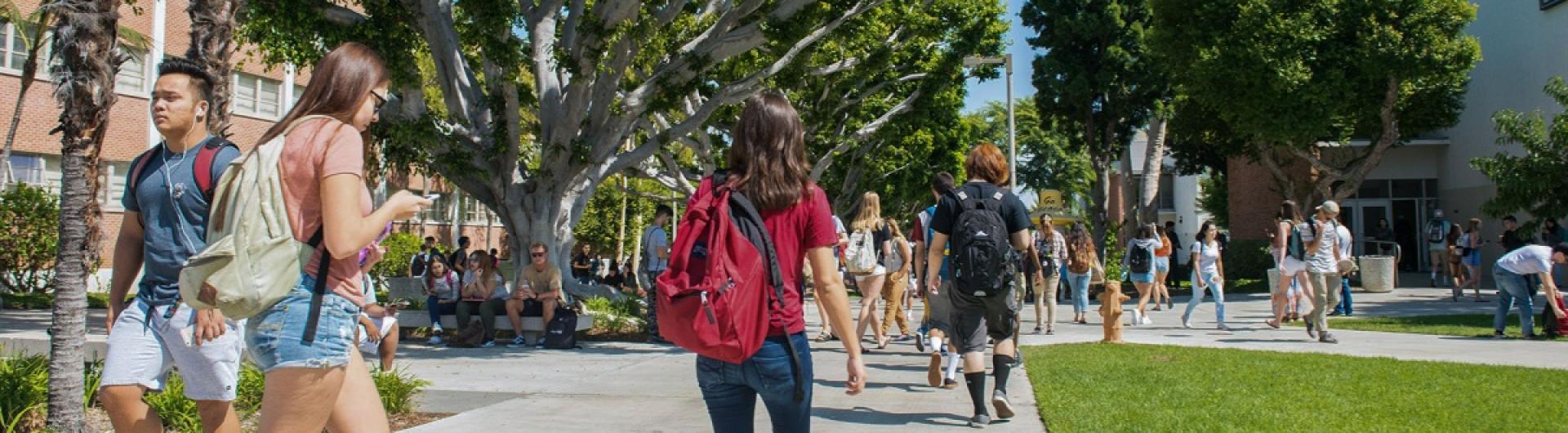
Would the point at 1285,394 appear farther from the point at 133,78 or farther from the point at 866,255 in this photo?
the point at 133,78

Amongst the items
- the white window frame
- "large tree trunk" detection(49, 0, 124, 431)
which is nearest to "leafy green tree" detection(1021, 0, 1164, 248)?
the white window frame

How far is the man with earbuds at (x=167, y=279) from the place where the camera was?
3766 millimetres

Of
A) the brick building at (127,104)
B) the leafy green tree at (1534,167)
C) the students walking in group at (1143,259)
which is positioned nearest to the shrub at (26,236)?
the brick building at (127,104)

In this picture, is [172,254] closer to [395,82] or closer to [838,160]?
[395,82]

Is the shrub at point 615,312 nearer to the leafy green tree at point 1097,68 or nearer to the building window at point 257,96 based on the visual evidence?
the leafy green tree at point 1097,68

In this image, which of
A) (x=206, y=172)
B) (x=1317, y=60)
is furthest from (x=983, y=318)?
(x=1317, y=60)

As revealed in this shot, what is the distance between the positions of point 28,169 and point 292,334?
86.3ft

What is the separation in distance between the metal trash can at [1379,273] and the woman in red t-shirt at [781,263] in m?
21.8

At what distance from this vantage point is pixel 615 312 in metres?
15.0

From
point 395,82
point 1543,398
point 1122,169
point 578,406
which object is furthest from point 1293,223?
point 1122,169

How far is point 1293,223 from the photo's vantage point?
12.8 meters

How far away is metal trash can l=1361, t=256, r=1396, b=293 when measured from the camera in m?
22.1

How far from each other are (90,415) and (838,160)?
1018 inches

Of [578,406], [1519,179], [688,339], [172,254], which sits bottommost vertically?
[578,406]
